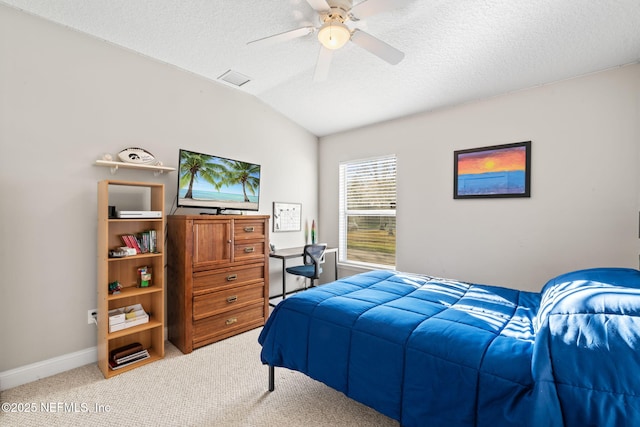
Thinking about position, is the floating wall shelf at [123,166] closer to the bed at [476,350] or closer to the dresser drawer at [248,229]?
the dresser drawer at [248,229]

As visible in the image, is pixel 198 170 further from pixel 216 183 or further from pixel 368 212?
pixel 368 212

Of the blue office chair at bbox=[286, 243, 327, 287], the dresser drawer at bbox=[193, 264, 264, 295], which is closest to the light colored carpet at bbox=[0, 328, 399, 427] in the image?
the dresser drawer at bbox=[193, 264, 264, 295]

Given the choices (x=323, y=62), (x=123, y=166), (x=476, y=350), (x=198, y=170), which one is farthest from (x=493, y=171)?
(x=123, y=166)

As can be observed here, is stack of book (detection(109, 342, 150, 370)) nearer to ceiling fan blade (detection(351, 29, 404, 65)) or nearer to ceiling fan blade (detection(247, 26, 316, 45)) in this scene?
ceiling fan blade (detection(247, 26, 316, 45))

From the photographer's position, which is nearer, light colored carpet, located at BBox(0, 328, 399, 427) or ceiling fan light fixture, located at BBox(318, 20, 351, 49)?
light colored carpet, located at BBox(0, 328, 399, 427)

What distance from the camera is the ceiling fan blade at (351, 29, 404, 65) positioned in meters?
1.97

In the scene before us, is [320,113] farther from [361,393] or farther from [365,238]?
[361,393]

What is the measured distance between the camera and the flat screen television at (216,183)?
275 centimetres

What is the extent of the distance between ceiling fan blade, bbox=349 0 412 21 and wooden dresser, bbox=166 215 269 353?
2.00 m

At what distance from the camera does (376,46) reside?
2053 millimetres

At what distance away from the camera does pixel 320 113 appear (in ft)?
12.5

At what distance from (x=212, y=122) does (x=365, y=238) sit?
8.18 feet

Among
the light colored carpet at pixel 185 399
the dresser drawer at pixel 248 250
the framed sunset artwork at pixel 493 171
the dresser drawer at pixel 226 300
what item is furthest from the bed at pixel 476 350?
the framed sunset artwork at pixel 493 171

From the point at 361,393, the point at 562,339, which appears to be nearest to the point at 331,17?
the point at 562,339
